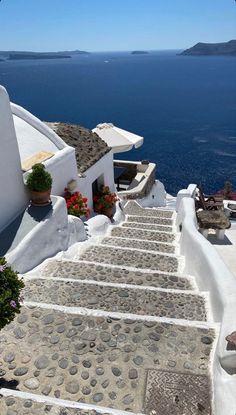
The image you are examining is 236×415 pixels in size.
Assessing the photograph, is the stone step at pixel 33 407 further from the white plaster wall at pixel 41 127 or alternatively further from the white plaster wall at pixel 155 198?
the white plaster wall at pixel 155 198

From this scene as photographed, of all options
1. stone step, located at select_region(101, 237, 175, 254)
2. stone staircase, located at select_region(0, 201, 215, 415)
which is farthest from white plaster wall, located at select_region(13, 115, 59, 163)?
stone staircase, located at select_region(0, 201, 215, 415)

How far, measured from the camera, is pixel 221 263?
738cm

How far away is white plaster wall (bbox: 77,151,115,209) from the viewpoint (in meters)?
14.7

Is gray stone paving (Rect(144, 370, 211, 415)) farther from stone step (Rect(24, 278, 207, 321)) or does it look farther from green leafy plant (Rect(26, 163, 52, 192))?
green leafy plant (Rect(26, 163, 52, 192))

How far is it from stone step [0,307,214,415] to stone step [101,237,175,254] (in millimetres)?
5510

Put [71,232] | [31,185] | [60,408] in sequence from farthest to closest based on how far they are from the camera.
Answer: [71,232]
[31,185]
[60,408]

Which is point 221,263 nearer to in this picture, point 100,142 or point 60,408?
point 60,408

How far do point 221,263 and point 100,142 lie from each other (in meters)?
11.5

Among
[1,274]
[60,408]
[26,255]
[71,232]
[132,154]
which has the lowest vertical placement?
[132,154]

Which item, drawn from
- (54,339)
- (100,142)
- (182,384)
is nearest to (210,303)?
(182,384)

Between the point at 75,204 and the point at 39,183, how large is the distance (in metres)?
2.87

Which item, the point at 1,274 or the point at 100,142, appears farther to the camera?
the point at 100,142

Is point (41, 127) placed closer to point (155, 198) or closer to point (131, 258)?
point (131, 258)

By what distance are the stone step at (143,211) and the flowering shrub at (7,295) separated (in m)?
12.9
